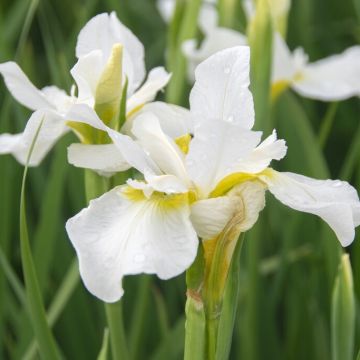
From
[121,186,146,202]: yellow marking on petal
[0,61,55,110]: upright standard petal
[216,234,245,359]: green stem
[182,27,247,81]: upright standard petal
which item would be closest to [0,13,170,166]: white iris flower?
[0,61,55,110]: upright standard petal

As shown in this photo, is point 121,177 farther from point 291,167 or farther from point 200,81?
point 291,167

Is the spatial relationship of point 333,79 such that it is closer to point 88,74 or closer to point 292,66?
point 292,66

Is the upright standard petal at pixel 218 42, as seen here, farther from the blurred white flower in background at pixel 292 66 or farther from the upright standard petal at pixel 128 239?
the upright standard petal at pixel 128 239

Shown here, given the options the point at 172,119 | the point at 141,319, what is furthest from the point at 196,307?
the point at 141,319

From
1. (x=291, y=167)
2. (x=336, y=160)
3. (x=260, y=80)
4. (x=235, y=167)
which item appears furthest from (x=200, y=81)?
(x=336, y=160)

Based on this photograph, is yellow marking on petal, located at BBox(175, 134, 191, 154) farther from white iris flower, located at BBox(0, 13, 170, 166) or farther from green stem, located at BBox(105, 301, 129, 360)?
green stem, located at BBox(105, 301, 129, 360)
